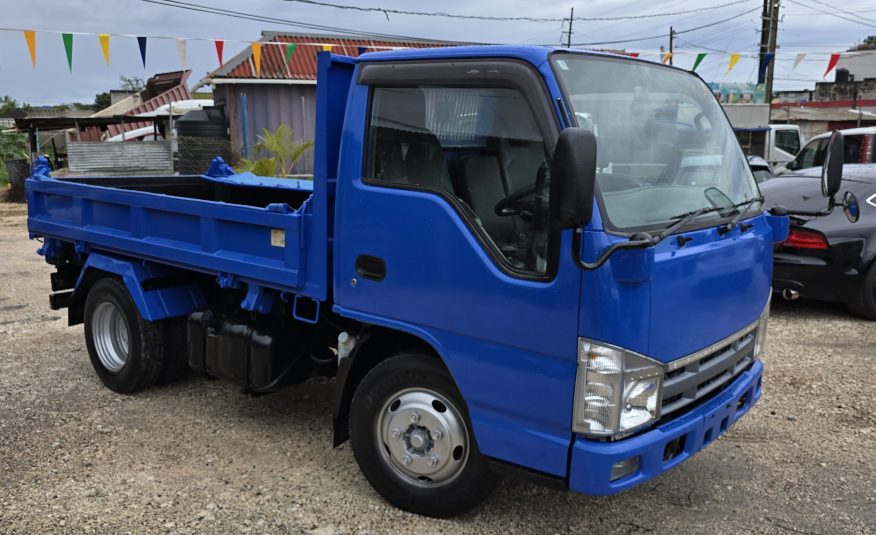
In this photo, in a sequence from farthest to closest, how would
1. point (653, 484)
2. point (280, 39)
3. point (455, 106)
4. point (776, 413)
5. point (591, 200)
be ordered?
1. point (280, 39)
2. point (776, 413)
3. point (653, 484)
4. point (455, 106)
5. point (591, 200)

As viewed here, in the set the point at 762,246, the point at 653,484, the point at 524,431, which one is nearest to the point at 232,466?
the point at 524,431

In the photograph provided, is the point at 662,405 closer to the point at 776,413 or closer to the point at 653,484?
the point at 653,484

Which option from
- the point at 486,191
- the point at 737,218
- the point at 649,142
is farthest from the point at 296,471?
the point at 737,218

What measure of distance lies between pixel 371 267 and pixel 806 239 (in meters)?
5.55

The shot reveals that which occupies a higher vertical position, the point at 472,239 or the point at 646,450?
the point at 472,239

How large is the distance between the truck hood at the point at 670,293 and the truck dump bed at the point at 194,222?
1594 mm

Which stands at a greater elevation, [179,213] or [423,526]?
[179,213]

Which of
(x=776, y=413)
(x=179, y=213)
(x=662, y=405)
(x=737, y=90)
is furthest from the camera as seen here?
(x=737, y=90)

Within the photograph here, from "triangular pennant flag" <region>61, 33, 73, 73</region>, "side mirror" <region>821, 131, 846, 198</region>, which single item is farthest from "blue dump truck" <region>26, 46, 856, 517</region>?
"triangular pennant flag" <region>61, 33, 73, 73</region>

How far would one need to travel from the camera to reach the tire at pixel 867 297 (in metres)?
7.31

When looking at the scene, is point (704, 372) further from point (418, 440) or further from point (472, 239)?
point (418, 440)

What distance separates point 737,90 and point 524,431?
2960 centimetres

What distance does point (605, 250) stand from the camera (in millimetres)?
2760

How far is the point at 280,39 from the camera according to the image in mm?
20156
